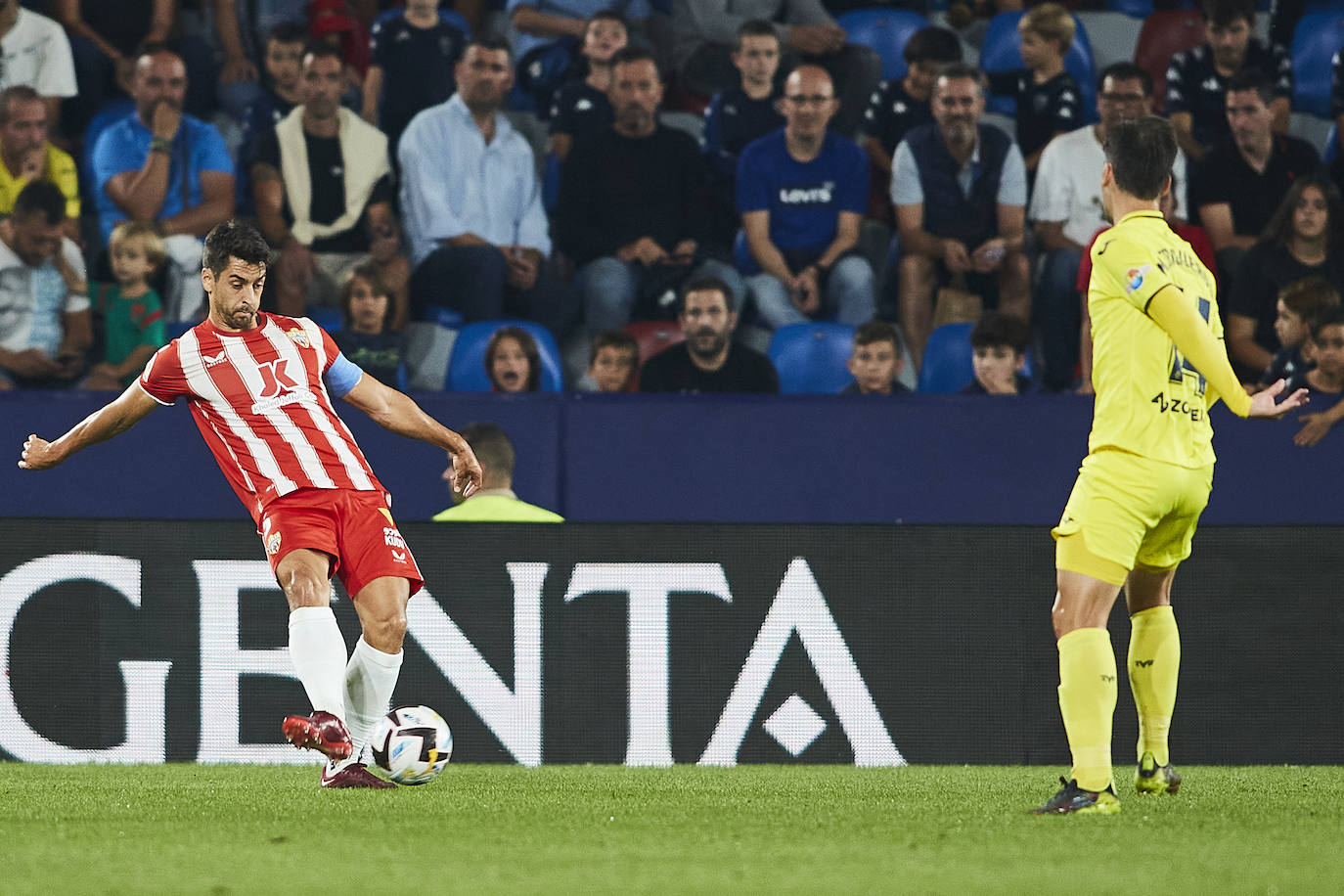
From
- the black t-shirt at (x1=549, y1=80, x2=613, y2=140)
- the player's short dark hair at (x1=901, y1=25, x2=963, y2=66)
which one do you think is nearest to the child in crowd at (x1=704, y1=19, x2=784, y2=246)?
the black t-shirt at (x1=549, y1=80, x2=613, y2=140)

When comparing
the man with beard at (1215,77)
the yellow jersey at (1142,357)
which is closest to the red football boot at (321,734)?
the yellow jersey at (1142,357)

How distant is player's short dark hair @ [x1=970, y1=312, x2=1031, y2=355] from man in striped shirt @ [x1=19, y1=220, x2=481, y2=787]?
13.1ft

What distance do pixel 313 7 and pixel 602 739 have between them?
18.7 feet

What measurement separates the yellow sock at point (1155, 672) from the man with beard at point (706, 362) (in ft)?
13.6

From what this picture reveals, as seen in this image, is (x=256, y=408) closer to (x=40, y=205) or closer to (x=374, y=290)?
(x=374, y=290)

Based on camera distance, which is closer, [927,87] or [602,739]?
[602,739]

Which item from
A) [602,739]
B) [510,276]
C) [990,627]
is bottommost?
[602,739]

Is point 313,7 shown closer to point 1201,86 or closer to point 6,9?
point 6,9

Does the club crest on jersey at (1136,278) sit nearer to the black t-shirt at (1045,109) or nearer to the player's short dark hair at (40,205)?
the black t-shirt at (1045,109)

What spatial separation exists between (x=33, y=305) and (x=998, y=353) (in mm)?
5096

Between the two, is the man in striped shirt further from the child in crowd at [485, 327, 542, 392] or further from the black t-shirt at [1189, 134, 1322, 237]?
the black t-shirt at [1189, 134, 1322, 237]

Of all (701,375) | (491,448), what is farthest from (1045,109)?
(491,448)

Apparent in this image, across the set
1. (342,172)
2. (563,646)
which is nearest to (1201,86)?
(342,172)

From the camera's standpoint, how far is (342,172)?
9.92 meters
